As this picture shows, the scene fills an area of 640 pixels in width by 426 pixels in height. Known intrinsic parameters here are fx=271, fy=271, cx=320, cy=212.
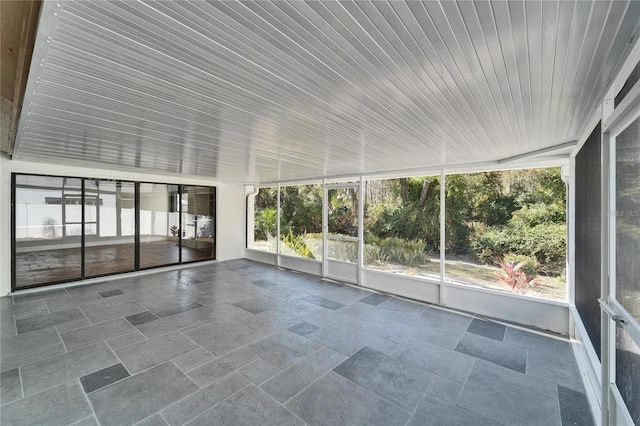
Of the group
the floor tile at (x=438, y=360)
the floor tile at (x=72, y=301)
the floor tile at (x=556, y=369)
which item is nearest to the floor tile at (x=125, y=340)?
the floor tile at (x=72, y=301)

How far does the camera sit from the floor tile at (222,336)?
3086mm

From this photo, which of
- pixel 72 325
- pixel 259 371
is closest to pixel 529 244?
pixel 259 371

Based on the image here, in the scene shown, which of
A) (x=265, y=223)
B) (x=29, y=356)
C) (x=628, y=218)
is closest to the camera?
(x=628, y=218)

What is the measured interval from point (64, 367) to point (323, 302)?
3267mm

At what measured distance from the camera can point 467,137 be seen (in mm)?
3016

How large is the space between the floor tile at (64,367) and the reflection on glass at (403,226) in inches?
177

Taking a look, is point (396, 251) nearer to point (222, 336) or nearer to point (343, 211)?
point (343, 211)

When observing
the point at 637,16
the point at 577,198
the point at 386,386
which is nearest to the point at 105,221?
the point at 386,386

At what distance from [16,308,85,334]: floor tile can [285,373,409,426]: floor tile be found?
143 inches

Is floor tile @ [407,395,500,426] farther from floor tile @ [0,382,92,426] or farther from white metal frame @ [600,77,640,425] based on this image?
floor tile @ [0,382,92,426]

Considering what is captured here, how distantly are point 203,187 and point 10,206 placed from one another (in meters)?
3.76

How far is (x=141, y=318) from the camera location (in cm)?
385

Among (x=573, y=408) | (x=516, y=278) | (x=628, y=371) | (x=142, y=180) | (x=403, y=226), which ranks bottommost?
(x=573, y=408)

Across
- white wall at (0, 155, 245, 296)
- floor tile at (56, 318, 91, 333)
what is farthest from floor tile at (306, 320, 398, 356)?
white wall at (0, 155, 245, 296)
